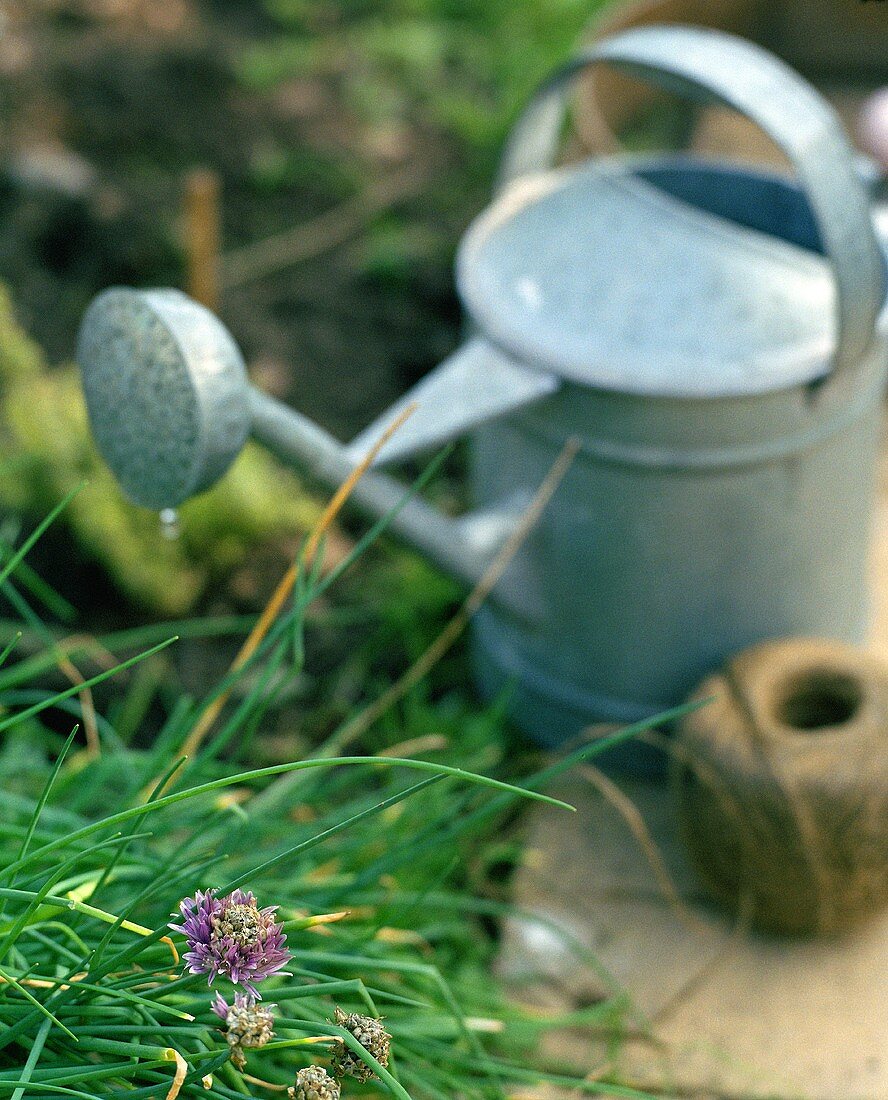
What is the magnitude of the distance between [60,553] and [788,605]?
113 centimetres

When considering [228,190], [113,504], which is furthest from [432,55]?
[113,504]

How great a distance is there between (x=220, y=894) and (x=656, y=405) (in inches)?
34.2

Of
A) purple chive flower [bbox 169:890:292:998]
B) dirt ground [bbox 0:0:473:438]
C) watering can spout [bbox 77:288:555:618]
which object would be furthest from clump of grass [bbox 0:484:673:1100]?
dirt ground [bbox 0:0:473:438]

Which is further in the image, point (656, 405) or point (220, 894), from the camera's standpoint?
point (656, 405)

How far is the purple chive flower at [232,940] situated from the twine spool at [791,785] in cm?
88

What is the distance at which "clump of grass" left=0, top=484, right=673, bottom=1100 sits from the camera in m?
0.80

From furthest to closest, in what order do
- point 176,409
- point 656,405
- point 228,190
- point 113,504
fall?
point 228,190 → point 113,504 → point 656,405 → point 176,409

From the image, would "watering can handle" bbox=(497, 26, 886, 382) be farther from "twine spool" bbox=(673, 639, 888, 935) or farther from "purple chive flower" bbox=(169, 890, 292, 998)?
"purple chive flower" bbox=(169, 890, 292, 998)

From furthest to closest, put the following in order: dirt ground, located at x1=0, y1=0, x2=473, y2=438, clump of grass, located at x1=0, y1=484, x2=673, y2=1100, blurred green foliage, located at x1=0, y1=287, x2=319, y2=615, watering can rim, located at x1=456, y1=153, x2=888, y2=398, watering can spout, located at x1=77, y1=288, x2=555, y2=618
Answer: dirt ground, located at x1=0, y1=0, x2=473, y2=438 < blurred green foliage, located at x1=0, y1=287, x2=319, y2=615 < watering can rim, located at x1=456, y1=153, x2=888, y2=398 < watering can spout, located at x1=77, y1=288, x2=555, y2=618 < clump of grass, located at x1=0, y1=484, x2=673, y2=1100

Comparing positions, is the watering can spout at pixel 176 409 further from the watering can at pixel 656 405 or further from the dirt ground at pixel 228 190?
the dirt ground at pixel 228 190

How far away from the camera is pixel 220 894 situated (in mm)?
810

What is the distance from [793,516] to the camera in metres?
1.61

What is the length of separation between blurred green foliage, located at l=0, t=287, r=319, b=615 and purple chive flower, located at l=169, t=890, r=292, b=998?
1236 mm

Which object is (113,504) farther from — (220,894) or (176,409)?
(220,894)
